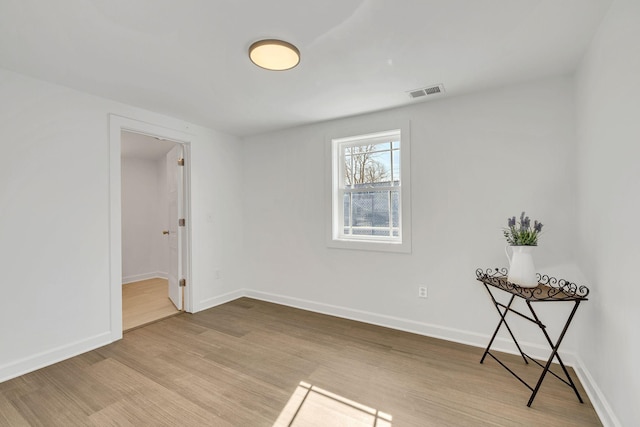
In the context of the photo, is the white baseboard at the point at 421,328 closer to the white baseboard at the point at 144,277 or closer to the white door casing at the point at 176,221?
the white door casing at the point at 176,221

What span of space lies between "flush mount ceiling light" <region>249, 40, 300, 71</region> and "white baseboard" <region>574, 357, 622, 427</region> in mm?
2869

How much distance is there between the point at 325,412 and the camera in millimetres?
1771

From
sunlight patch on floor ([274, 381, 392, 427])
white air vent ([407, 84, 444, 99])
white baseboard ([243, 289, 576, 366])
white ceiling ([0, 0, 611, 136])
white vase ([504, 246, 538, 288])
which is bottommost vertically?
sunlight patch on floor ([274, 381, 392, 427])

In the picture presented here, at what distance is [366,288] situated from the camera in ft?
10.5

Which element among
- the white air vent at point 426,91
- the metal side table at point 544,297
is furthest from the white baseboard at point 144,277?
the metal side table at point 544,297

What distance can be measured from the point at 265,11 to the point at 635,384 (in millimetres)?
2674

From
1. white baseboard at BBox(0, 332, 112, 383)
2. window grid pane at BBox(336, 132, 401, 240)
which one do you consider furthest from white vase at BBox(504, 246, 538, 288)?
white baseboard at BBox(0, 332, 112, 383)

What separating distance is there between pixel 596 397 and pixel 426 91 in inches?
101

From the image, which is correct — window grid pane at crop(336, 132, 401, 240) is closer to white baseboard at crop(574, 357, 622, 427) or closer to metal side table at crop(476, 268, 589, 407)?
metal side table at crop(476, 268, 589, 407)

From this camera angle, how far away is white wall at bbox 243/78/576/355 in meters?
2.32

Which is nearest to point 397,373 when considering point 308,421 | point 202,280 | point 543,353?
point 308,421

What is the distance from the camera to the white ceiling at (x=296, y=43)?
1.53m

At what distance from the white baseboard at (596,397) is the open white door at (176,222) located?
3958mm

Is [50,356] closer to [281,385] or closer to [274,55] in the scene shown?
[281,385]
